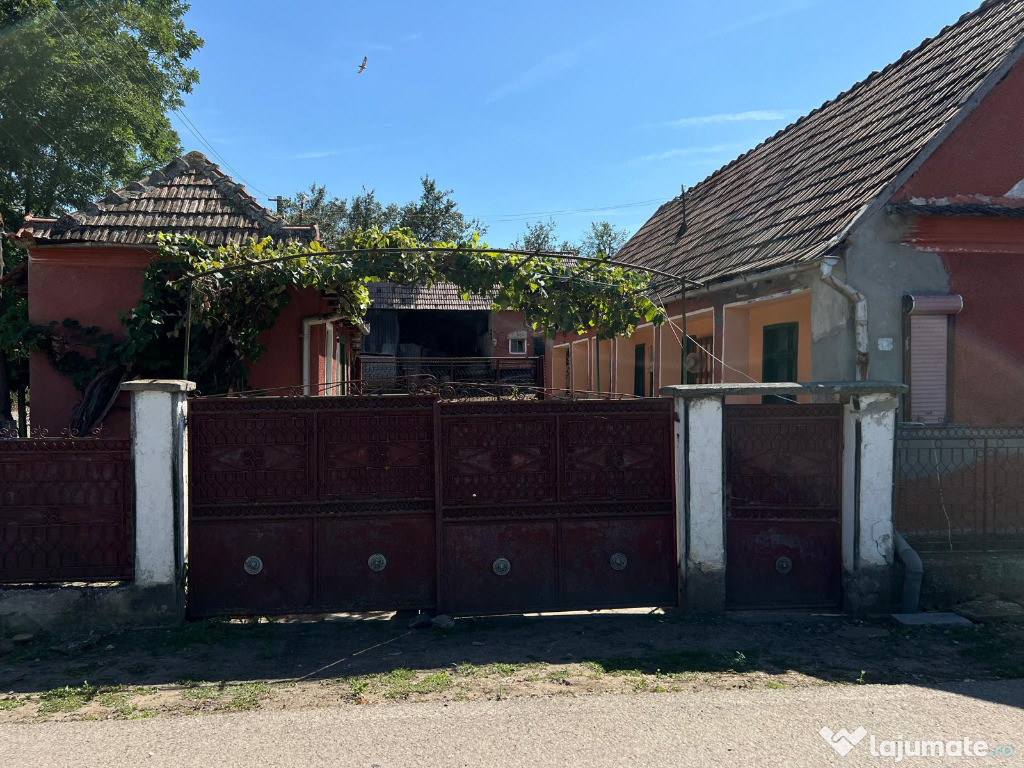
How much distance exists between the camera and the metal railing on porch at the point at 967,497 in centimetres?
655

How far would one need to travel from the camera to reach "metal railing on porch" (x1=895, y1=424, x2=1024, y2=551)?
6551mm

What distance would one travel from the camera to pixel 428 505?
19.8 ft

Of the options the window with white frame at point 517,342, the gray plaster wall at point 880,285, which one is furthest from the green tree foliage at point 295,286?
the window with white frame at point 517,342

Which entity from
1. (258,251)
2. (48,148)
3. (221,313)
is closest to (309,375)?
(221,313)

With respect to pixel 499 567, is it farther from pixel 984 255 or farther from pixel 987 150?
pixel 987 150

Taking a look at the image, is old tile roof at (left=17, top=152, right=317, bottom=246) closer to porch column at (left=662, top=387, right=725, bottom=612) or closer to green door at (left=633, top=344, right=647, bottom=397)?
porch column at (left=662, top=387, right=725, bottom=612)

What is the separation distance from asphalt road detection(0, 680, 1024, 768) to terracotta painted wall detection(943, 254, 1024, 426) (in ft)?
14.6

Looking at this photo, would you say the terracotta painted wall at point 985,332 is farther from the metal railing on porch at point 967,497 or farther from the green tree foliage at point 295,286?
the green tree foliage at point 295,286

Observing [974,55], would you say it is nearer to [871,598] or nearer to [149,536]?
[871,598]

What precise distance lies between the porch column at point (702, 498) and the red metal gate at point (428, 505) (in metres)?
0.21

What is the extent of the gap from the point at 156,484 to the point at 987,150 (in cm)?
894

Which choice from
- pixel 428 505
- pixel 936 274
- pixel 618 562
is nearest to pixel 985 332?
pixel 936 274

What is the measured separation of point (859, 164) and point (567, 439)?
5.70m

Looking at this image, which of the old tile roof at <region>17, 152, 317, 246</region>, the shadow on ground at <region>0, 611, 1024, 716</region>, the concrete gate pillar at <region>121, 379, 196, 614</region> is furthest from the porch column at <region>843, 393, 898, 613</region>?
the old tile roof at <region>17, 152, 317, 246</region>
